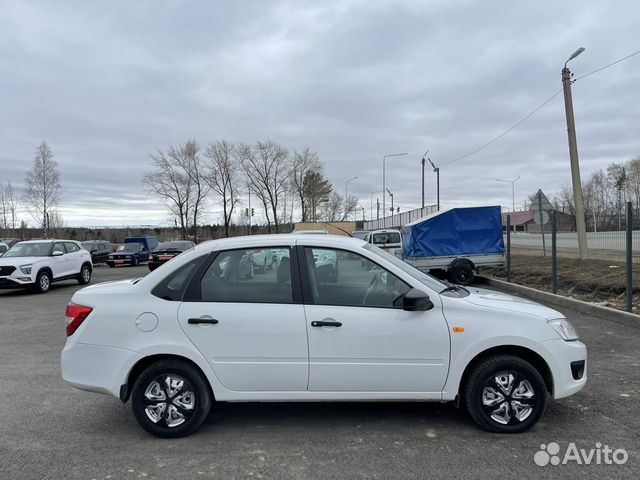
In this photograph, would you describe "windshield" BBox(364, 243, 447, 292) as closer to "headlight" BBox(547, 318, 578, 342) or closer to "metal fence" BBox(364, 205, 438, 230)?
"headlight" BBox(547, 318, 578, 342)

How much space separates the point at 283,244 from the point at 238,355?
102 cm

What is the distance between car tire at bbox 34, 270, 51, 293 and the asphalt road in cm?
1075

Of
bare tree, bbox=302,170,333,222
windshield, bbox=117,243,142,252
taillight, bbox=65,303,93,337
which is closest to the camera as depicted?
taillight, bbox=65,303,93,337

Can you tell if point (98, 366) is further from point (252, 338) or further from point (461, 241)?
point (461, 241)

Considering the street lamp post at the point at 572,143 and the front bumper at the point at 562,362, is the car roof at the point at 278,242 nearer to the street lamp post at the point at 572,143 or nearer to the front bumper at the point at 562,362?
the front bumper at the point at 562,362

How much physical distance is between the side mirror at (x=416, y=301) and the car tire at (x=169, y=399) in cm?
180

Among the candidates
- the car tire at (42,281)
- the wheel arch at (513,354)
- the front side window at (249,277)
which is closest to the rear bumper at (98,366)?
the front side window at (249,277)

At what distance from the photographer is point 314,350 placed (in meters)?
3.80

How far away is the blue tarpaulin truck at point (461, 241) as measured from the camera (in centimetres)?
1498

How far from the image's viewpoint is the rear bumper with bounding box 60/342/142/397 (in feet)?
12.6

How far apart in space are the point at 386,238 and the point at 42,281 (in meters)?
13.7

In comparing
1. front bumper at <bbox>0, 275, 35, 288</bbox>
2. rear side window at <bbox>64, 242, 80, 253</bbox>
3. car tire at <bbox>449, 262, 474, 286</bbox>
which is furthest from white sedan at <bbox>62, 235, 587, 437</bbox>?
rear side window at <bbox>64, 242, 80, 253</bbox>

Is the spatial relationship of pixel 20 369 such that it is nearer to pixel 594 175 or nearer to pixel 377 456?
pixel 377 456

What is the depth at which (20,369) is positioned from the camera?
239 inches
